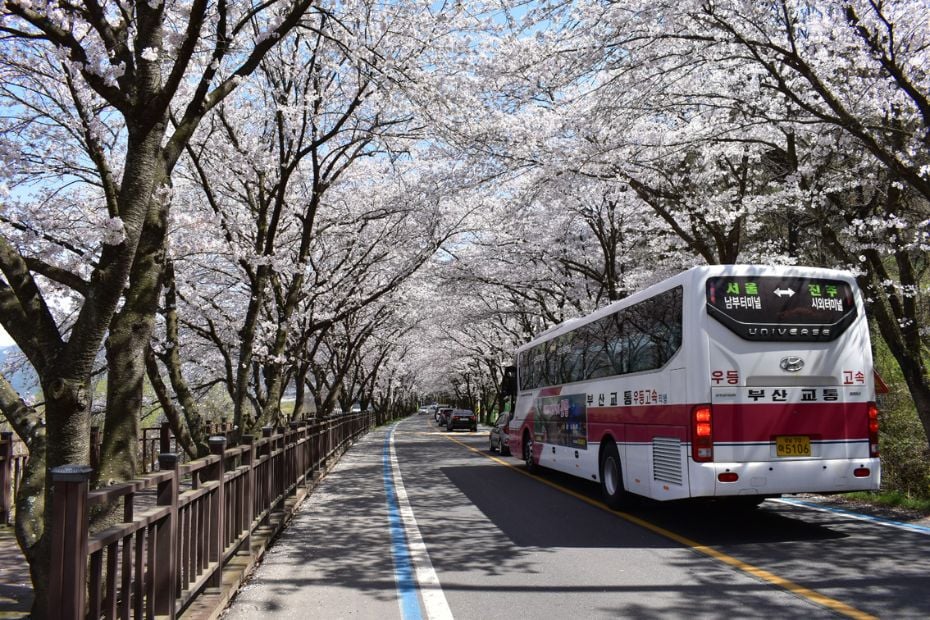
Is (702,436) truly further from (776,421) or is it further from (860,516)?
(860,516)

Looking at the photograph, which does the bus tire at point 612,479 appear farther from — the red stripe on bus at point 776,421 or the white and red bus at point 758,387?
the red stripe on bus at point 776,421

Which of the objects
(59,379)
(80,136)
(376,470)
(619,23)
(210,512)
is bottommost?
(376,470)

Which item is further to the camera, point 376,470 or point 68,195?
point 376,470

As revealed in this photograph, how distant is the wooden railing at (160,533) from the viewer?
→ 10.2ft

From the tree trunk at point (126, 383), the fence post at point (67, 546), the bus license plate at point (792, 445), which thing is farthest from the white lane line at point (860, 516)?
the fence post at point (67, 546)

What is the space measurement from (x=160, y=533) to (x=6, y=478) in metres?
7.70

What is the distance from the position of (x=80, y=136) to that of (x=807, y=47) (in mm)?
12309

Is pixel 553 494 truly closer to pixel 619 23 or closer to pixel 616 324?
pixel 616 324

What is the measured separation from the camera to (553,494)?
12.9 m

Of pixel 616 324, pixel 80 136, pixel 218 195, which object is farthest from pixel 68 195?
pixel 616 324

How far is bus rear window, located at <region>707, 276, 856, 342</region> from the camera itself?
8.73 m

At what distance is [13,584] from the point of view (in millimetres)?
6438

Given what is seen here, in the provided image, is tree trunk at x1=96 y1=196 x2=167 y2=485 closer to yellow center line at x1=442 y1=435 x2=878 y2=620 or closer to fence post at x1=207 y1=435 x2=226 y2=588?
fence post at x1=207 y1=435 x2=226 y2=588

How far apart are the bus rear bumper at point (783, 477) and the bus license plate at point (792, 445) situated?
10 cm
